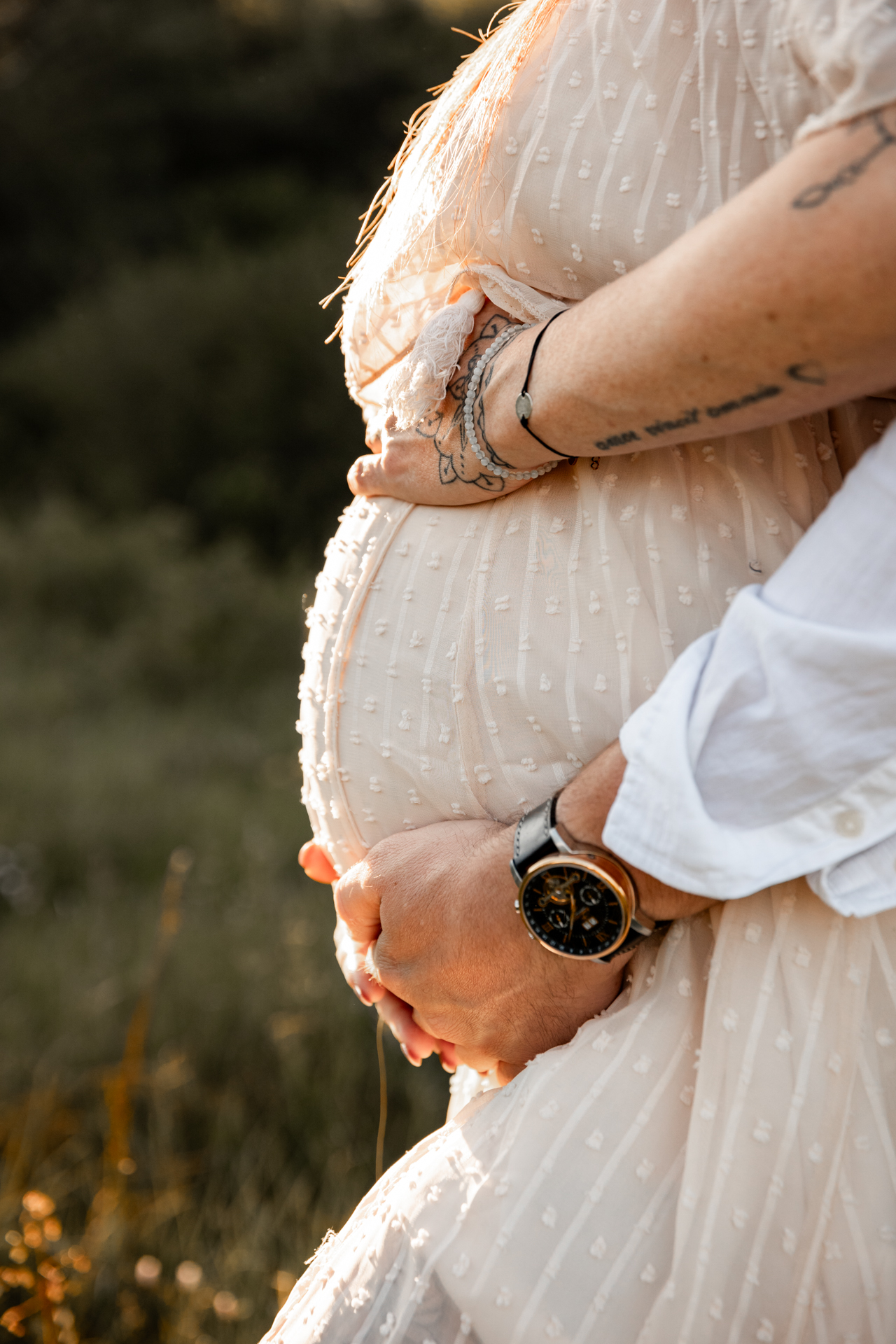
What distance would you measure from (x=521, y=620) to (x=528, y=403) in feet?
0.58

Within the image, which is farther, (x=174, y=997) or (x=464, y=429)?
(x=174, y=997)

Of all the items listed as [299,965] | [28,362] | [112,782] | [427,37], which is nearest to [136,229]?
[28,362]

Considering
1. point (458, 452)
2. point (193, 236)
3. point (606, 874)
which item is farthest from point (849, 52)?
point (193, 236)

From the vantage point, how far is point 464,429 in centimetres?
86

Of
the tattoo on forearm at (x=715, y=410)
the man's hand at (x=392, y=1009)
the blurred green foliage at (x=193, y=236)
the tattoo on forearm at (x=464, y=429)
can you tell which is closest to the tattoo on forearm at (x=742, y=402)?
the tattoo on forearm at (x=715, y=410)

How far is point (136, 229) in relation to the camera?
10.3m

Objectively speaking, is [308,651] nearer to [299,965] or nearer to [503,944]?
[503,944]

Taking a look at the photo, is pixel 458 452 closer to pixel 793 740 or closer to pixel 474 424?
pixel 474 424

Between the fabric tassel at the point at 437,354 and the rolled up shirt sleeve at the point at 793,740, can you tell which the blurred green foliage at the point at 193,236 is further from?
the rolled up shirt sleeve at the point at 793,740

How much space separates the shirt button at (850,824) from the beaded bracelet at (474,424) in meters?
0.36

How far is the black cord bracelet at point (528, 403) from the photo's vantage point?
30.6 inches

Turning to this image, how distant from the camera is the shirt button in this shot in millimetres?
642

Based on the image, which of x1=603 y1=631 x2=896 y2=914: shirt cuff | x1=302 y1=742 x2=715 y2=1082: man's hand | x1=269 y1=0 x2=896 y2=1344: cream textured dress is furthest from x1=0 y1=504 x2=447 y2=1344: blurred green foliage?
x1=603 y1=631 x2=896 y2=914: shirt cuff

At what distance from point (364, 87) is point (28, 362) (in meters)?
4.30
